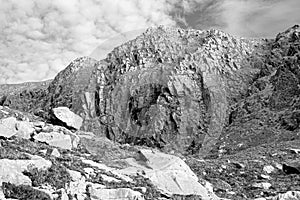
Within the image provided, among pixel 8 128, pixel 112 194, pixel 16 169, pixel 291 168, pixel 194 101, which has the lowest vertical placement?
pixel 112 194

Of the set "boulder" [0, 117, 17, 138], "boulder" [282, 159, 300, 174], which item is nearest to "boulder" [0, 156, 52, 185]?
"boulder" [0, 117, 17, 138]

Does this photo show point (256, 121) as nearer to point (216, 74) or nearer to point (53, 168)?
point (216, 74)

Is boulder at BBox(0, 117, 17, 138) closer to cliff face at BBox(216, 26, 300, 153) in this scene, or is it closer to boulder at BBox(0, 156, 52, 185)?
boulder at BBox(0, 156, 52, 185)

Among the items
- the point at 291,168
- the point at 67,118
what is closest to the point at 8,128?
the point at 67,118

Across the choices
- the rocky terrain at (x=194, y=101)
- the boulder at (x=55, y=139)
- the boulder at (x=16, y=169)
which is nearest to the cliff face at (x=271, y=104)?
the rocky terrain at (x=194, y=101)

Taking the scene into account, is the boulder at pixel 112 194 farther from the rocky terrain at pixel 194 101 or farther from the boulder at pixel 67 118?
the boulder at pixel 67 118

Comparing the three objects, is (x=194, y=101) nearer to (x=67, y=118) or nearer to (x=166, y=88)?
(x=166, y=88)
